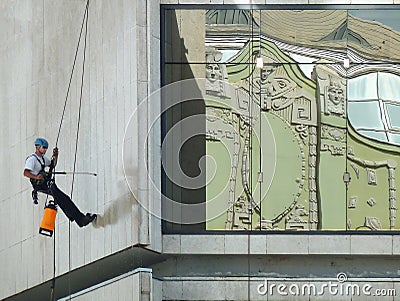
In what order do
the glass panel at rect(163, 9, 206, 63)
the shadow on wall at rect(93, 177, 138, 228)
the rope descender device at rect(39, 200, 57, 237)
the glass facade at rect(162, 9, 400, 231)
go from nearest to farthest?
the shadow on wall at rect(93, 177, 138, 228) → the rope descender device at rect(39, 200, 57, 237) → the glass facade at rect(162, 9, 400, 231) → the glass panel at rect(163, 9, 206, 63)

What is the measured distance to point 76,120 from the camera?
3322cm

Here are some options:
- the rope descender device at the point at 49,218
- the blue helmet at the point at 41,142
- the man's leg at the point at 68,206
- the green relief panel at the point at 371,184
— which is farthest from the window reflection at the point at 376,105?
the rope descender device at the point at 49,218

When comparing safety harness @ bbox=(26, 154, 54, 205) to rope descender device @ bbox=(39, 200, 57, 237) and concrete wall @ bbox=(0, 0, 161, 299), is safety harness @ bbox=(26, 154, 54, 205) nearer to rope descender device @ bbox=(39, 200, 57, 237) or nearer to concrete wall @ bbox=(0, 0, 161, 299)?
rope descender device @ bbox=(39, 200, 57, 237)

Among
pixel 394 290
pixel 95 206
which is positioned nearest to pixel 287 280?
pixel 394 290

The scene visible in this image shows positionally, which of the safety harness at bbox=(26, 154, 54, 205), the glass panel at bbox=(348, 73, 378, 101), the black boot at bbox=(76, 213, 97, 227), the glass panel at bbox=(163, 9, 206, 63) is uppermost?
the glass panel at bbox=(163, 9, 206, 63)

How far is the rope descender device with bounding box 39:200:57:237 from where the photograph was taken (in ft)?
106

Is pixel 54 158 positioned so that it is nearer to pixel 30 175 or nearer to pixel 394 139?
pixel 30 175

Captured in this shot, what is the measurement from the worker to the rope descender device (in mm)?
230

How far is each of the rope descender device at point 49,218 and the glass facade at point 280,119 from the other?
2.40 metres

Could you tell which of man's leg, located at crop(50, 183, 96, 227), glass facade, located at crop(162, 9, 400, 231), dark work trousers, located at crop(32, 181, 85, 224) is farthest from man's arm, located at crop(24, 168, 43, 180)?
glass facade, located at crop(162, 9, 400, 231)

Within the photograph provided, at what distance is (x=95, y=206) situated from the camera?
106 feet

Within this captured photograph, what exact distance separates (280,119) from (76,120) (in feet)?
14.7

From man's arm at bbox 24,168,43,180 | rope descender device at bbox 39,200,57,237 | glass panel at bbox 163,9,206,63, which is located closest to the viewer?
man's arm at bbox 24,168,43,180

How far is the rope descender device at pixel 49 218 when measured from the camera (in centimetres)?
3238
